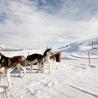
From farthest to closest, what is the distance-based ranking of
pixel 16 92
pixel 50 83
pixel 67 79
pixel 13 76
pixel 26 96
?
pixel 13 76, pixel 67 79, pixel 50 83, pixel 16 92, pixel 26 96

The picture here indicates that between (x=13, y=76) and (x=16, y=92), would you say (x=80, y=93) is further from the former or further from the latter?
(x=13, y=76)

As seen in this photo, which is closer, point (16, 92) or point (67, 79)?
point (16, 92)

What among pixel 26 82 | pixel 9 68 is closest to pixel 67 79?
pixel 26 82

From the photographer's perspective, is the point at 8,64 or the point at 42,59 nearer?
the point at 8,64

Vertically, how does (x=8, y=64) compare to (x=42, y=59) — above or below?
below

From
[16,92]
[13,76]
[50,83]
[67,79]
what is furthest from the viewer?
[13,76]

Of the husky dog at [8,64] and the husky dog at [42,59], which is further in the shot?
the husky dog at [42,59]

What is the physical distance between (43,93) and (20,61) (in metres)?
3.19

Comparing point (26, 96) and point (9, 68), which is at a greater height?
point (9, 68)

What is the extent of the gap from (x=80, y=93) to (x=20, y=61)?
401 centimetres

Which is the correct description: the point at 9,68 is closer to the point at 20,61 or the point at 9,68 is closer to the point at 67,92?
the point at 20,61

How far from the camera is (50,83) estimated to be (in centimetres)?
870

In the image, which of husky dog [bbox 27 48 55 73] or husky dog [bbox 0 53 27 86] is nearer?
husky dog [bbox 0 53 27 86]

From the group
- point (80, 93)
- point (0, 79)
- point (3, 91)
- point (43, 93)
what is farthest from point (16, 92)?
point (80, 93)
